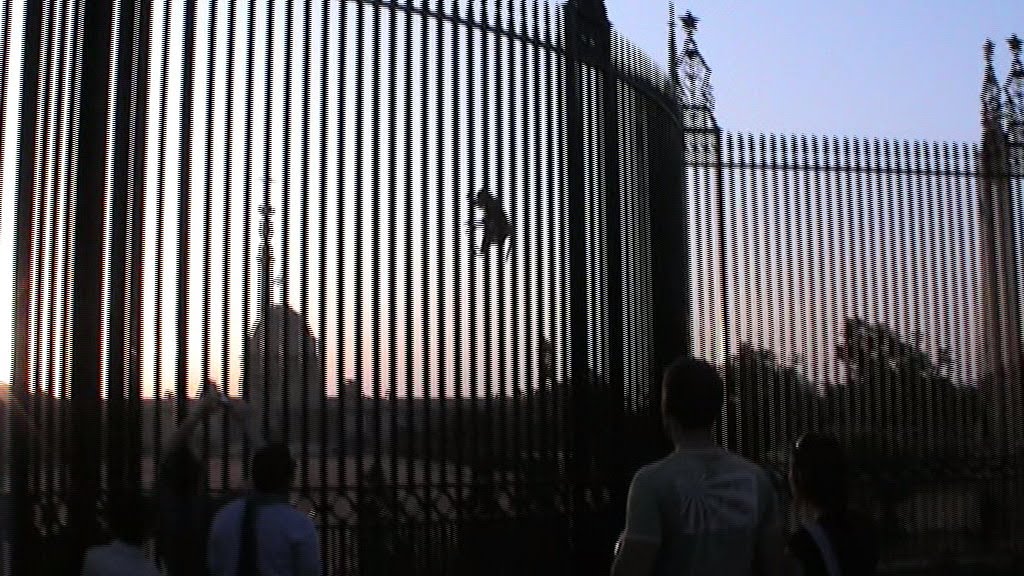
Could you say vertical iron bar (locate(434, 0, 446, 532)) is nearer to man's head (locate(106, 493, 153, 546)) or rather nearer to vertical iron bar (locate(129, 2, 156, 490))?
vertical iron bar (locate(129, 2, 156, 490))

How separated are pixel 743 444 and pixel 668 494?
215 inches

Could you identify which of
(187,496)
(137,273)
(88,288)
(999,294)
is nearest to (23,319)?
(88,288)

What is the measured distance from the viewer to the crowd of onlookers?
11.0 ft

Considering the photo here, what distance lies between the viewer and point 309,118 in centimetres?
652

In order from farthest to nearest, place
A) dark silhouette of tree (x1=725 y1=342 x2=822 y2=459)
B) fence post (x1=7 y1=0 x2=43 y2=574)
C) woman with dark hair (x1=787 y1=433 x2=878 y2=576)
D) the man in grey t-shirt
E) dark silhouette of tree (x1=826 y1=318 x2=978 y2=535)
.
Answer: dark silhouette of tree (x1=826 y1=318 x2=978 y2=535), dark silhouette of tree (x1=725 y1=342 x2=822 y2=459), fence post (x1=7 y1=0 x2=43 y2=574), woman with dark hair (x1=787 y1=433 x2=878 y2=576), the man in grey t-shirt

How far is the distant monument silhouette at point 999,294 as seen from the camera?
32.8 feet

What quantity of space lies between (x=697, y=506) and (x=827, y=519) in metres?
0.77

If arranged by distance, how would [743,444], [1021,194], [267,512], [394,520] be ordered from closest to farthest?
[267,512]
[394,520]
[743,444]
[1021,194]

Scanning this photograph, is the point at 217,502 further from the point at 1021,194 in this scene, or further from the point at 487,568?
the point at 1021,194

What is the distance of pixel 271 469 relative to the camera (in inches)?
183

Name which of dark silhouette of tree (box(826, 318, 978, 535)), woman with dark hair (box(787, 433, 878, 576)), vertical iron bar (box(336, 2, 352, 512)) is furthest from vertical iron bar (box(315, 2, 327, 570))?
dark silhouette of tree (box(826, 318, 978, 535))

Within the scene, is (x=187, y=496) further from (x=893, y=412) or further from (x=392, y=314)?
(x=893, y=412)

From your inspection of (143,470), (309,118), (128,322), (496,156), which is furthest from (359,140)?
(143,470)

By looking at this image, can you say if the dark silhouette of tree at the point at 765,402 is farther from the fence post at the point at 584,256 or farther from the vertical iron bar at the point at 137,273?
the vertical iron bar at the point at 137,273
